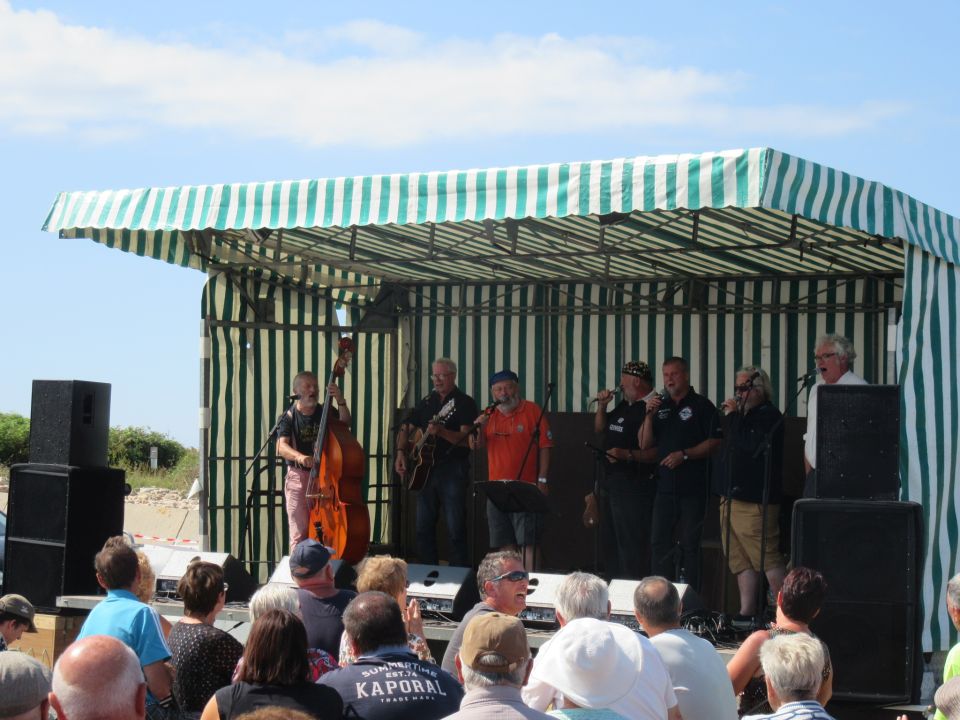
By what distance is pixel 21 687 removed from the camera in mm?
2488

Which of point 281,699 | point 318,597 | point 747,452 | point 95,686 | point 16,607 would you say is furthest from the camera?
point 747,452

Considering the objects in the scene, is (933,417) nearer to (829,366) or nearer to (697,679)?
(829,366)

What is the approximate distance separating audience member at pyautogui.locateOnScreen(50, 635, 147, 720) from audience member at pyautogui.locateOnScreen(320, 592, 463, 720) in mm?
907

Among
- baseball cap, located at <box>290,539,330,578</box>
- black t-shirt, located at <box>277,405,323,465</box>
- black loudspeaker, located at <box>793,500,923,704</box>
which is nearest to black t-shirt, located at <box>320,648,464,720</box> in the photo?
baseball cap, located at <box>290,539,330,578</box>

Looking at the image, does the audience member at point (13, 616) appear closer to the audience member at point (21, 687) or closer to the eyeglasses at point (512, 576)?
the eyeglasses at point (512, 576)

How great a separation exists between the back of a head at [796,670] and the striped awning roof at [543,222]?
272 centimetres

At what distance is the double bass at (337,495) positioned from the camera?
788cm

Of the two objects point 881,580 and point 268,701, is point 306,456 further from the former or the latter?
point 268,701

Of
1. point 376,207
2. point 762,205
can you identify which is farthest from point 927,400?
point 376,207

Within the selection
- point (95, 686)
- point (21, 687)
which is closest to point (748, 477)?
point (95, 686)

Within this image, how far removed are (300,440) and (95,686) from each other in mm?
5795

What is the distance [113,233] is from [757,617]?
4778 mm

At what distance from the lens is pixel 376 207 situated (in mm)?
6938

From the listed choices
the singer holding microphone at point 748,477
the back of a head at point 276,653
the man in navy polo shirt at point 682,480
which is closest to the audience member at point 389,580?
Result: the back of a head at point 276,653
